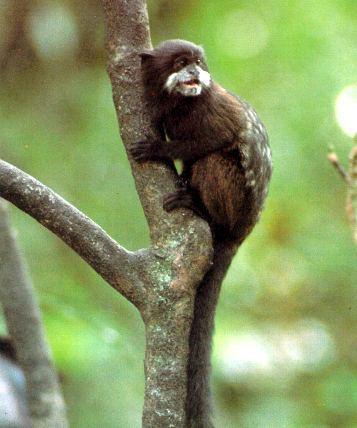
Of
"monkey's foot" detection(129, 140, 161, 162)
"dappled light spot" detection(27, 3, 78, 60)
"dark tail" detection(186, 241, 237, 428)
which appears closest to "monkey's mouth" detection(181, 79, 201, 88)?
"monkey's foot" detection(129, 140, 161, 162)

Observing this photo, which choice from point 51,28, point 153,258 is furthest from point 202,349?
point 51,28

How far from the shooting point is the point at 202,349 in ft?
8.98

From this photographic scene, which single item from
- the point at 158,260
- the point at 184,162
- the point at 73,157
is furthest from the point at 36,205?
the point at 73,157

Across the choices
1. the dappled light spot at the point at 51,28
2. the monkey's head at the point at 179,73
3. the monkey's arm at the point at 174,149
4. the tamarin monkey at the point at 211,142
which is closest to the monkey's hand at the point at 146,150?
the monkey's arm at the point at 174,149

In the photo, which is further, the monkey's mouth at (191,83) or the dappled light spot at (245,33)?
the dappled light spot at (245,33)

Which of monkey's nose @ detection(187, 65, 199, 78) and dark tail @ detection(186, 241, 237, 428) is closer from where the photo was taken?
dark tail @ detection(186, 241, 237, 428)

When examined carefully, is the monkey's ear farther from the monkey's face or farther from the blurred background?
the blurred background

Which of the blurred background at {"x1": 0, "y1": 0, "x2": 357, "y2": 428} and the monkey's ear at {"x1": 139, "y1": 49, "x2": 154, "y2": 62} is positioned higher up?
the blurred background at {"x1": 0, "y1": 0, "x2": 357, "y2": 428}

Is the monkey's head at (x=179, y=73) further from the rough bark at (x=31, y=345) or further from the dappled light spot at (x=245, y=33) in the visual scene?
the dappled light spot at (x=245, y=33)

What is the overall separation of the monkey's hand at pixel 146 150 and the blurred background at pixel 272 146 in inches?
85.4

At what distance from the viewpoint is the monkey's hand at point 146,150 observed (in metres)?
2.49

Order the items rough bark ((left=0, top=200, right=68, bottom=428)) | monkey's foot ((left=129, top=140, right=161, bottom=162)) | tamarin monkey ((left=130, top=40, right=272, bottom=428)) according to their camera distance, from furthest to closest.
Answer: rough bark ((left=0, top=200, right=68, bottom=428)) < tamarin monkey ((left=130, top=40, right=272, bottom=428)) < monkey's foot ((left=129, top=140, right=161, bottom=162))

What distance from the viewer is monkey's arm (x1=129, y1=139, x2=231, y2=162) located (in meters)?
2.50

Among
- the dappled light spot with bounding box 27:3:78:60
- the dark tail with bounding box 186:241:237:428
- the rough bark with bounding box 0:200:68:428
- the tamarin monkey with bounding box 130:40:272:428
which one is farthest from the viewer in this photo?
the dappled light spot with bounding box 27:3:78:60
